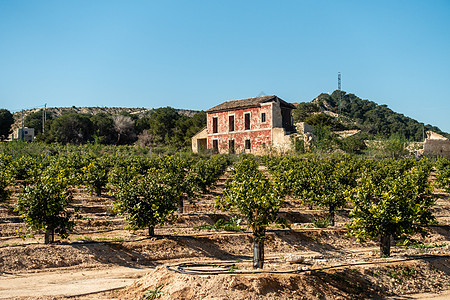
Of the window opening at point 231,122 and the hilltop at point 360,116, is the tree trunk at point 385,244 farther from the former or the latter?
the hilltop at point 360,116

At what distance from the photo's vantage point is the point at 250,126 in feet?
143

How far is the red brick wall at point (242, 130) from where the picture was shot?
42250 millimetres

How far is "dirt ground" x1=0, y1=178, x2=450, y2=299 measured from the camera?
31.0 ft

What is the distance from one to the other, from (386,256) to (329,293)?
12.9 ft

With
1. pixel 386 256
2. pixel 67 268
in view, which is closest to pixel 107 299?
pixel 67 268

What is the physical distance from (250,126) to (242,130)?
3.77 feet

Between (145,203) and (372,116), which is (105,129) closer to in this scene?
(145,203)

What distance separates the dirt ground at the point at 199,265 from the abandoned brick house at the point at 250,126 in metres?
24.5

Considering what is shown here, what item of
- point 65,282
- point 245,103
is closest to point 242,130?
point 245,103

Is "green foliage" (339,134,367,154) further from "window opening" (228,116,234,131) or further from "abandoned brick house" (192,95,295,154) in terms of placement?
"window opening" (228,116,234,131)

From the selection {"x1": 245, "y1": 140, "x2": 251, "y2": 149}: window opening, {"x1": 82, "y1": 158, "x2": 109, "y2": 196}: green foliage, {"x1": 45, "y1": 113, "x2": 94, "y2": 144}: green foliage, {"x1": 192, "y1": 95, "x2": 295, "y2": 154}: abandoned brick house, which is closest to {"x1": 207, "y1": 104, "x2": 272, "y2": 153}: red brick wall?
Answer: {"x1": 192, "y1": 95, "x2": 295, "y2": 154}: abandoned brick house

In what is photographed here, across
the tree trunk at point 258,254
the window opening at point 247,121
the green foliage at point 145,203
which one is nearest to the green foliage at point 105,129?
the window opening at point 247,121

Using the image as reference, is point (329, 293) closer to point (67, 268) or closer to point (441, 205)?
point (67, 268)

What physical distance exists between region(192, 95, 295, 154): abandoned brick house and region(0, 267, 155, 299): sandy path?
3027cm
